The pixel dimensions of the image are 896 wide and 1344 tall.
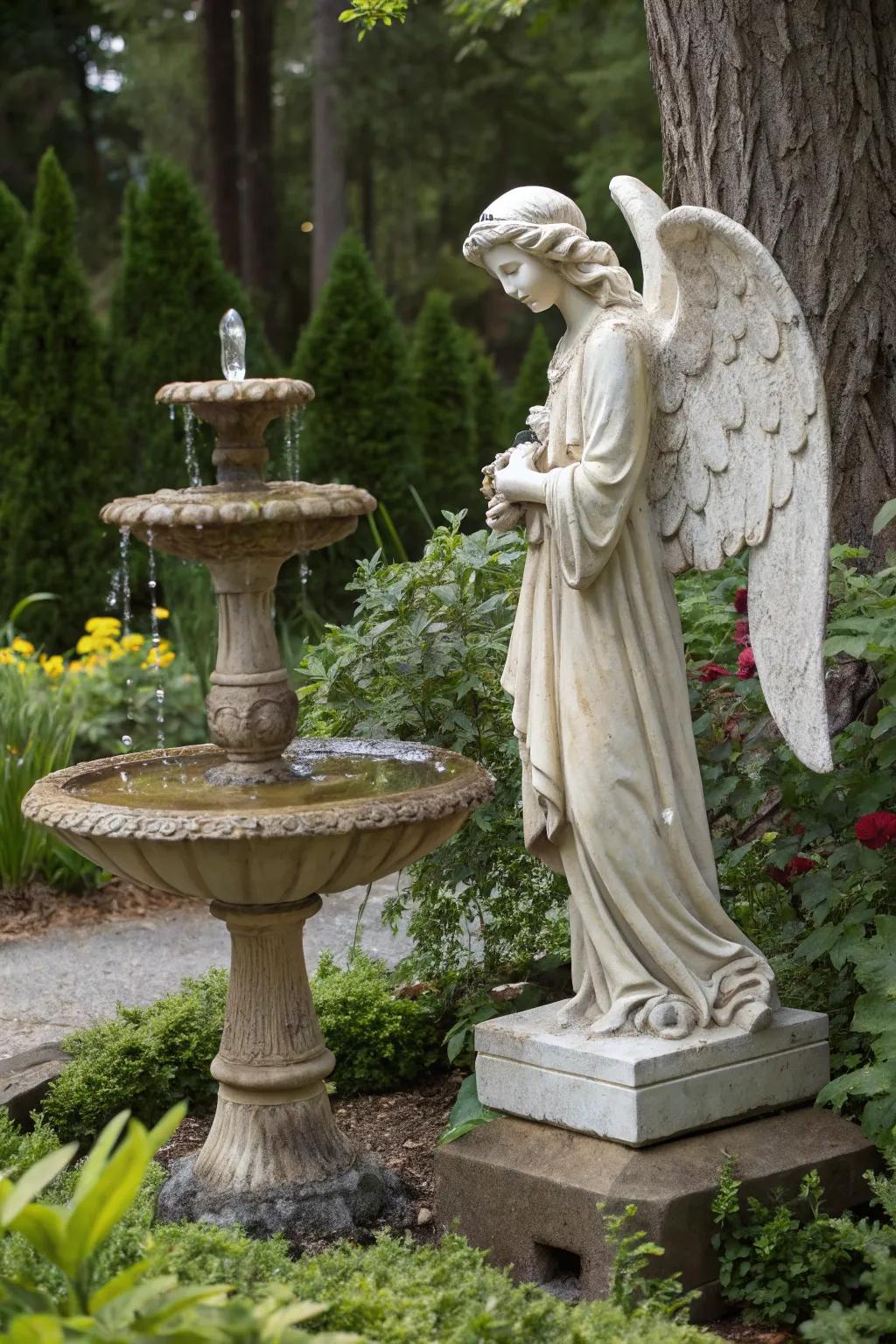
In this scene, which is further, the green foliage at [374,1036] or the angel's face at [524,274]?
the green foliage at [374,1036]

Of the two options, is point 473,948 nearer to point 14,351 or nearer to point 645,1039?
point 645,1039

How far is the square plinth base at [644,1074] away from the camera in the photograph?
369 cm

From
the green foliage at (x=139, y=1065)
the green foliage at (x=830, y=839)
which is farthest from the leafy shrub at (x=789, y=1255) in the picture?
the green foliage at (x=139, y=1065)

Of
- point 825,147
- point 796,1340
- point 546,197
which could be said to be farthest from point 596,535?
point 825,147

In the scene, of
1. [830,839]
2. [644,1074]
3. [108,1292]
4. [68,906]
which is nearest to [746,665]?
[830,839]

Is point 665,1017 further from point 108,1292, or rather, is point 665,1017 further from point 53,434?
point 53,434

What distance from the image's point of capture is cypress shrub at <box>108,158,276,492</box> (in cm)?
1088

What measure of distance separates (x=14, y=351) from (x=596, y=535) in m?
7.63

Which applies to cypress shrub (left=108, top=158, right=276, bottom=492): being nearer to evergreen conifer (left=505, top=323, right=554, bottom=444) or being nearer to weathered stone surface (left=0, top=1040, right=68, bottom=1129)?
evergreen conifer (left=505, top=323, right=554, bottom=444)

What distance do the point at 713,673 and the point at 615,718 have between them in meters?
1.03

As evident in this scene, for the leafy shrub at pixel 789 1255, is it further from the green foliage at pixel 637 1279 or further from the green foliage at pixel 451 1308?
the green foliage at pixel 451 1308

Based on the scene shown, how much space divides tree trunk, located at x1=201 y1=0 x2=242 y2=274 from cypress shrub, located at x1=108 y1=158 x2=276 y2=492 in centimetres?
551

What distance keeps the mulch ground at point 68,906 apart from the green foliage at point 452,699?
→ 2.54 metres

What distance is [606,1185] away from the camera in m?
3.60
